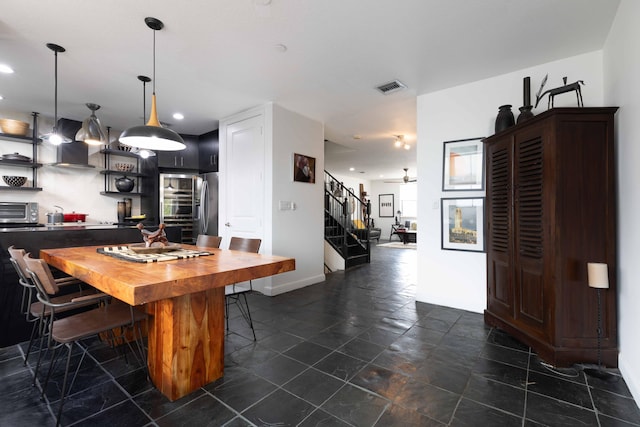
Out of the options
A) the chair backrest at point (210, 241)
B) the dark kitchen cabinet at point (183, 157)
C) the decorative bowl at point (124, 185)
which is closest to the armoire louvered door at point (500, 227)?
the chair backrest at point (210, 241)

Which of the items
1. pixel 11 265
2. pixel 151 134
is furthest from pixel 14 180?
pixel 151 134

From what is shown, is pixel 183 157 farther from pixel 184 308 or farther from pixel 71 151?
pixel 184 308

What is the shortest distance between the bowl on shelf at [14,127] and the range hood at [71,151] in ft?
1.35

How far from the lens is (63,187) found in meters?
→ 4.87

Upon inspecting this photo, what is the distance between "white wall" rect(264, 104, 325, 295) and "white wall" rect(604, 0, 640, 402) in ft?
11.3

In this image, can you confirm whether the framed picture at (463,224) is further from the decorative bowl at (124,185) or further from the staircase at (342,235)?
the decorative bowl at (124,185)

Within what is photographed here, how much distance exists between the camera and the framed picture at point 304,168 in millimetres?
4469

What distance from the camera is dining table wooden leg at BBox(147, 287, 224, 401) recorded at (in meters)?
1.80

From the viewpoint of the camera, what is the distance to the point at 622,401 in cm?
180

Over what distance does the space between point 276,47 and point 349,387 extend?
2850mm

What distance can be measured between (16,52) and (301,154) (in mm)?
3218

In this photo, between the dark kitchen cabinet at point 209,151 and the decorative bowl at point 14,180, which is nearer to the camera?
the decorative bowl at point 14,180

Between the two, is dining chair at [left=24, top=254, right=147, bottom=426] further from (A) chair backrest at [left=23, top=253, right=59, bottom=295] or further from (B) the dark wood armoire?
(B) the dark wood armoire

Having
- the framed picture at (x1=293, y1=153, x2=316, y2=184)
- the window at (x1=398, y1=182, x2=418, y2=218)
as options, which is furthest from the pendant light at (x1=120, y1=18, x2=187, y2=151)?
the window at (x1=398, y1=182, x2=418, y2=218)
